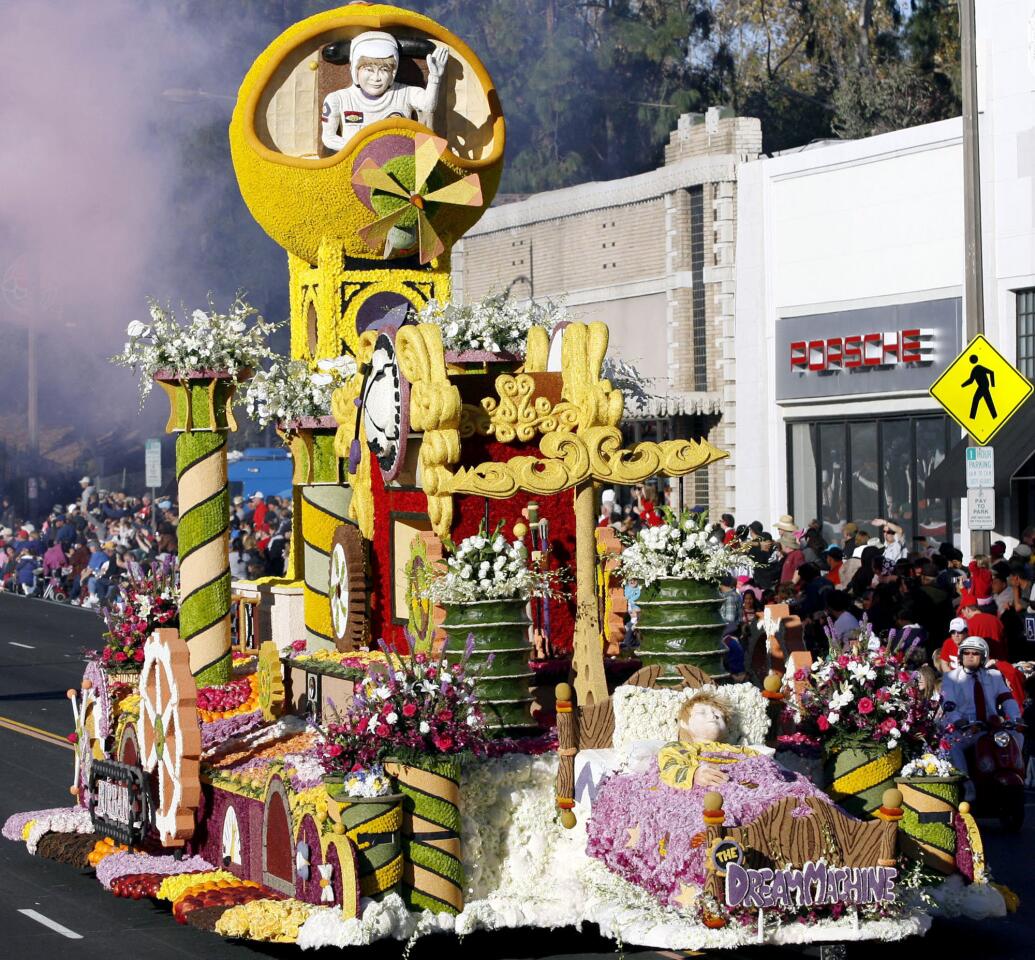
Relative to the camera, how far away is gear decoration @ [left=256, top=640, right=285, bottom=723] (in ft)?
42.9

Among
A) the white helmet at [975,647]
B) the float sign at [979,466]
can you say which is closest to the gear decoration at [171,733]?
the white helmet at [975,647]

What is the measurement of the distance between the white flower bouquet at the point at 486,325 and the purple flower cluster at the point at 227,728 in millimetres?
2837

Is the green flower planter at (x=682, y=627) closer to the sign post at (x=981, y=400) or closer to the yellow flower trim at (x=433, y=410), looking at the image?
the yellow flower trim at (x=433, y=410)

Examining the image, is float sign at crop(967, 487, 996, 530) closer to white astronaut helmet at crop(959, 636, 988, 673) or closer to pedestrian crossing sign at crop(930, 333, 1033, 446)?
pedestrian crossing sign at crop(930, 333, 1033, 446)

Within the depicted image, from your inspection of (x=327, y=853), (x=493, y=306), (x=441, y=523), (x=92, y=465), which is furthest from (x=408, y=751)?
(x=92, y=465)

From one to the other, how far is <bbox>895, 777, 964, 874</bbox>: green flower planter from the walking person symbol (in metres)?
7.87

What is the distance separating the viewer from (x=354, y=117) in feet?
52.1

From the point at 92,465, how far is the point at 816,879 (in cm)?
4650

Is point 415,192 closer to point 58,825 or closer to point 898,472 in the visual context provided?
point 58,825

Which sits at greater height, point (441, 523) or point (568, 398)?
point (568, 398)

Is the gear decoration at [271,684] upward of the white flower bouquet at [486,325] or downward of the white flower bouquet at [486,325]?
downward

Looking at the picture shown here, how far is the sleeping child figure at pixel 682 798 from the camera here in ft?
32.7

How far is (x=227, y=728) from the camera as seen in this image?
13.1 m

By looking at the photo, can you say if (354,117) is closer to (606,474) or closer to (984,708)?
(606,474)
